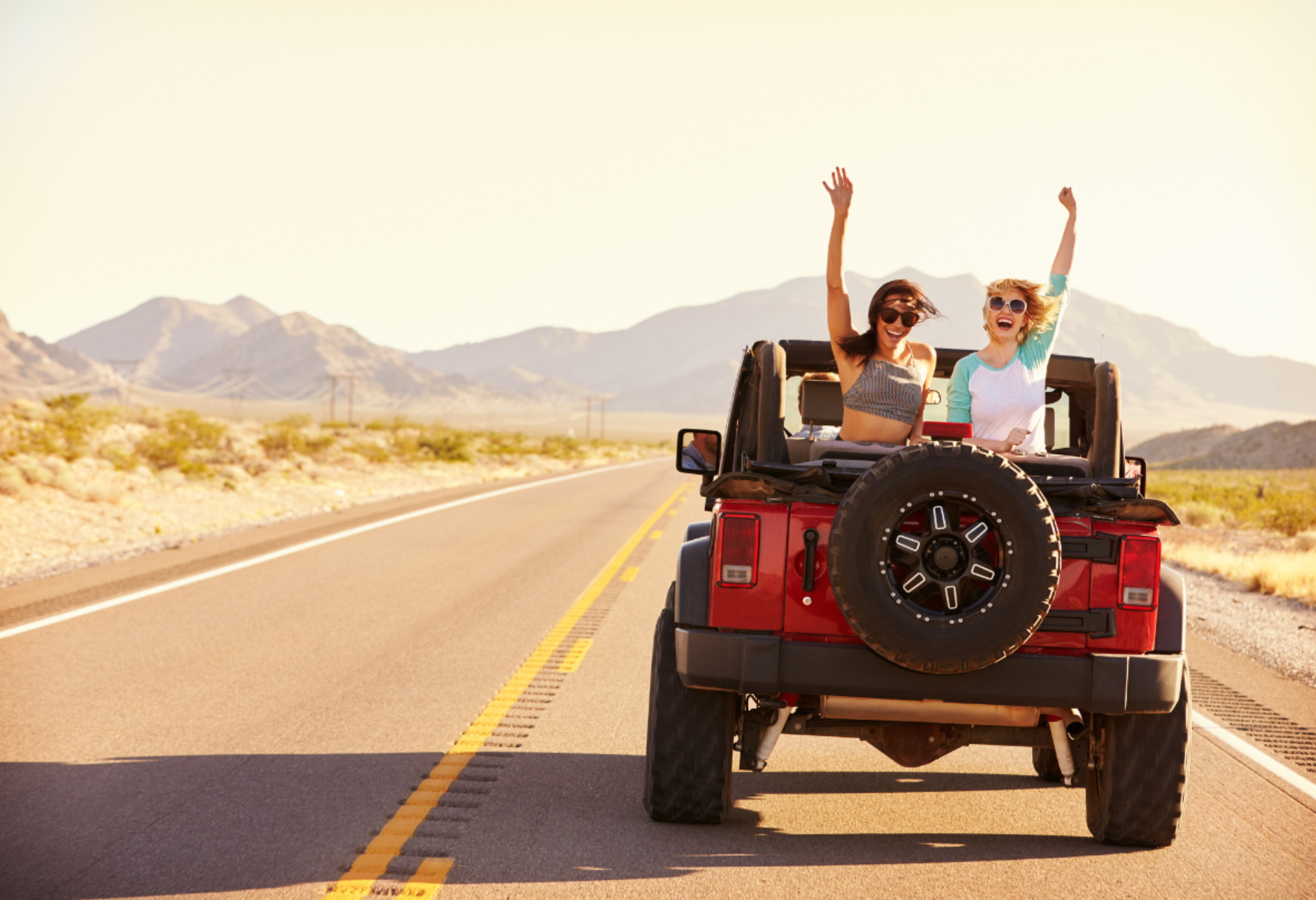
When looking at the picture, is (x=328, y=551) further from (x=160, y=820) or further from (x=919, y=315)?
(x=919, y=315)

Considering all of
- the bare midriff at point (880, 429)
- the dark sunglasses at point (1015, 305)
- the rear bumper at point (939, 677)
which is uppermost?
the dark sunglasses at point (1015, 305)

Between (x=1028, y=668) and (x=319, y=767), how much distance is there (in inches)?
127

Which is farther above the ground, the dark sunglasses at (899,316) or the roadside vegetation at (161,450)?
the dark sunglasses at (899,316)

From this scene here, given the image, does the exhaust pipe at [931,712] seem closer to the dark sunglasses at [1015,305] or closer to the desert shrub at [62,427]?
the dark sunglasses at [1015,305]

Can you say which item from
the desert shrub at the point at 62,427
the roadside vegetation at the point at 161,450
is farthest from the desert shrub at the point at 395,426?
the desert shrub at the point at 62,427

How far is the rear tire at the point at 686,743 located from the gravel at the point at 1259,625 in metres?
5.69

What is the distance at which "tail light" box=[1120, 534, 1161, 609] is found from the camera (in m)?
4.16

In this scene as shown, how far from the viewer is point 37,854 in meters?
4.20

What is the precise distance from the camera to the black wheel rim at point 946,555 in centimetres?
393

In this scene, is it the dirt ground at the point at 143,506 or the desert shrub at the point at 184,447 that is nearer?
the dirt ground at the point at 143,506

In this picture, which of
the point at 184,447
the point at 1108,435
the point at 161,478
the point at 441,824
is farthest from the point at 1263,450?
the point at 441,824

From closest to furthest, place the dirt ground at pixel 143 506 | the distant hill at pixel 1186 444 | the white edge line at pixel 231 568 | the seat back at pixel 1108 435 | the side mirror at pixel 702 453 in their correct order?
1. the seat back at pixel 1108 435
2. the side mirror at pixel 702 453
3. the white edge line at pixel 231 568
4. the dirt ground at pixel 143 506
5. the distant hill at pixel 1186 444

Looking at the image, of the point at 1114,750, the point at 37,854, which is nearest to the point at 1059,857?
the point at 1114,750

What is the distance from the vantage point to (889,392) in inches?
189
